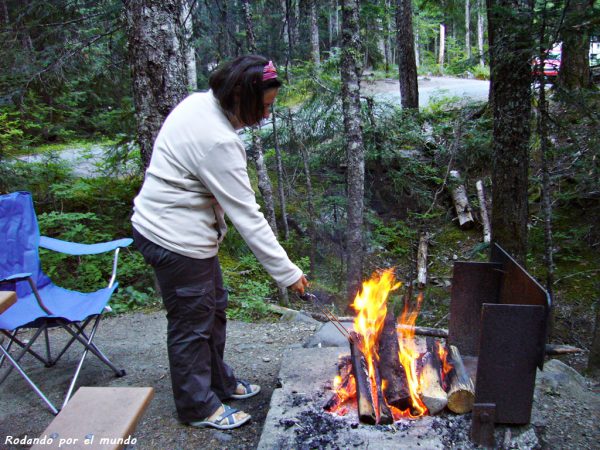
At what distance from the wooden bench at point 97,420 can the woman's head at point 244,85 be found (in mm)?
1299

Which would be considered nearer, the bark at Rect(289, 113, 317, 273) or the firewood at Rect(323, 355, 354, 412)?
the firewood at Rect(323, 355, 354, 412)

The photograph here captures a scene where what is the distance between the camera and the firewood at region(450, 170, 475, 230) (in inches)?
309

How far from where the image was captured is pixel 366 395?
2311 millimetres

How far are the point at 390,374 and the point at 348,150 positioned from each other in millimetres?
3602

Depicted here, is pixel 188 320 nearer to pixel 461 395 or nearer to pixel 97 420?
pixel 97 420

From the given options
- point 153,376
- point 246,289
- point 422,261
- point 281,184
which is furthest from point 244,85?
point 422,261

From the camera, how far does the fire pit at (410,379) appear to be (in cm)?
206

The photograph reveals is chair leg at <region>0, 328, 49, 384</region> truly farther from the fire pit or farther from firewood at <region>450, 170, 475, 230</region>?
firewood at <region>450, 170, 475, 230</region>

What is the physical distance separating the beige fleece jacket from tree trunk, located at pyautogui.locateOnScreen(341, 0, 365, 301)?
3.49 m

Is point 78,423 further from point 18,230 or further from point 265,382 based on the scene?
point 18,230

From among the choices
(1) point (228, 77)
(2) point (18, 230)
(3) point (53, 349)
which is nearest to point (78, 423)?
(1) point (228, 77)

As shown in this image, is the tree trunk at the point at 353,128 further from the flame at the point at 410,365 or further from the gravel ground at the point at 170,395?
the flame at the point at 410,365

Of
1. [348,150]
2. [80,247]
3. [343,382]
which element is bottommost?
[343,382]

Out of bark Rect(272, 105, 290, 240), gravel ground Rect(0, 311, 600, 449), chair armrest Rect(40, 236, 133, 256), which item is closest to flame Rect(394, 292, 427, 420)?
gravel ground Rect(0, 311, 600, 449)
